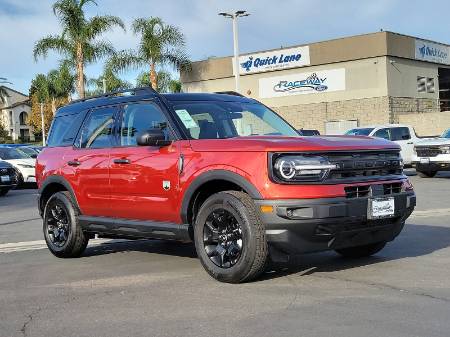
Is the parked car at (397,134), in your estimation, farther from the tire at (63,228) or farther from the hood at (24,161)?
the tire at (63,228)

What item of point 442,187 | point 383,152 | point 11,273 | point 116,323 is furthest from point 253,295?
point 442,187

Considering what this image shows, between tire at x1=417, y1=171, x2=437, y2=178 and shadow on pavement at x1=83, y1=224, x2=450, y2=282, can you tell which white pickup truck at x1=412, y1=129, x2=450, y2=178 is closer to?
tire at x1=417, y1=171, x2=437, y2=178

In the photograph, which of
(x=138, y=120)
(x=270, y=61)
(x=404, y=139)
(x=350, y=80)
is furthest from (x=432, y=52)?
(x=138, y=120)

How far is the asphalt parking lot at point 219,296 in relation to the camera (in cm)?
452

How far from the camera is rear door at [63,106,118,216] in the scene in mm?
7141

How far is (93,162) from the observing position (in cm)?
727

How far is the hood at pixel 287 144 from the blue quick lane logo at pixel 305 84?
1273 inches

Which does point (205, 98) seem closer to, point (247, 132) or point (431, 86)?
point (247, 132)

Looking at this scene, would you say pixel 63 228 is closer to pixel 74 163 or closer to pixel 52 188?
pixel 52 188

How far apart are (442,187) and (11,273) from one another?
1231cm

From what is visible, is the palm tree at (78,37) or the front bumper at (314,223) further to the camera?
the palm tree at (78,37)

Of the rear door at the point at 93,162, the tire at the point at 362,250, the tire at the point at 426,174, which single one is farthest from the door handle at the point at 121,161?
the tire at the point at 426,174

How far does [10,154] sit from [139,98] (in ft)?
59.1

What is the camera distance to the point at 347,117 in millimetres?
37062
